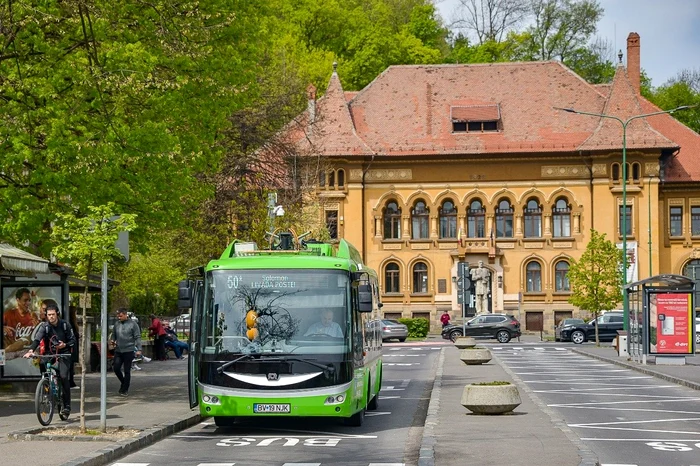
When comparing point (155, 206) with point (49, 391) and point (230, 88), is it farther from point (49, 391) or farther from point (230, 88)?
point (49, 391)

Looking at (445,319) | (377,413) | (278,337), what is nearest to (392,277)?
(445,319)

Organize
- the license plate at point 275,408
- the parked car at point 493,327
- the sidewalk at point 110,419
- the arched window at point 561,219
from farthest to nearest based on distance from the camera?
the arched window at point 561,219 < the parked car at point 493,327 < the license plate at point 275,408 < the sidewalk at point 110,419

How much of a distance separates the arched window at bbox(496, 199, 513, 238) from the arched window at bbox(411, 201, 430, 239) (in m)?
4.52

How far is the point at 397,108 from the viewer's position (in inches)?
3248

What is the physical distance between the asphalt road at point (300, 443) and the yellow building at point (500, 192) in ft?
183

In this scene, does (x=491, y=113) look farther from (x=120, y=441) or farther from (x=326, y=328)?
(x=120, y=441)

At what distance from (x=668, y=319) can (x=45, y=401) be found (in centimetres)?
2556

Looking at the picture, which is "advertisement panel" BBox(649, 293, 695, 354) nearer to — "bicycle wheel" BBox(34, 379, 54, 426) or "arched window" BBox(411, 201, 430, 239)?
"bicycle wheel" BBox(34, 379, 54, 426)

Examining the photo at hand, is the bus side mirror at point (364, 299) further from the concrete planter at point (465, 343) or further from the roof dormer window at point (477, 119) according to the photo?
the roof dormer window at point (477, 119)

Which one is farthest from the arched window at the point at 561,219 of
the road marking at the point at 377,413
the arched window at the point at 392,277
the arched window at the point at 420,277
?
the road marking at the point at 377,413

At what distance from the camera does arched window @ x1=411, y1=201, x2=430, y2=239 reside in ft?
267

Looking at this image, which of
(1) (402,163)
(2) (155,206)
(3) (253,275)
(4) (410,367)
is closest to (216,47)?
(2) (155,206)

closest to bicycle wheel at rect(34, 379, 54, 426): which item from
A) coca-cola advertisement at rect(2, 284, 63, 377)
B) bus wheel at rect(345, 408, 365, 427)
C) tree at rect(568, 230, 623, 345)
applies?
bus wheel at rect(345, 408, 365, 427)

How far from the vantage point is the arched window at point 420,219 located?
3209 inches
